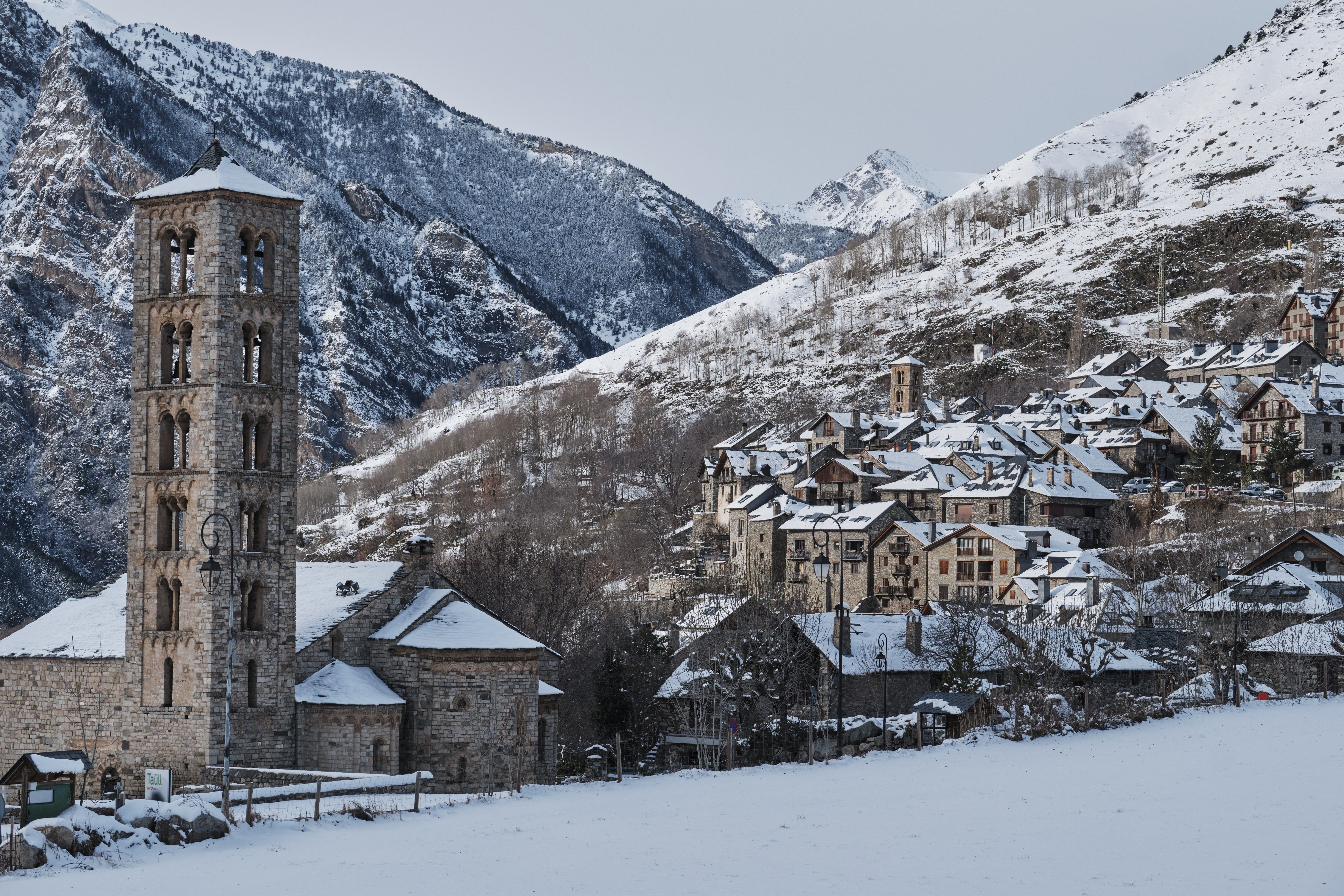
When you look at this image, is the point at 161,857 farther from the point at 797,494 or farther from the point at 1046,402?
the point at 1046,402

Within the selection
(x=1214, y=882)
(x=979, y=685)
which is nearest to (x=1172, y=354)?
(x=979, y=685)

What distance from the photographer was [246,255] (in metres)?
56.1

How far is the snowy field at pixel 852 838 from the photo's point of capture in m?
25.4

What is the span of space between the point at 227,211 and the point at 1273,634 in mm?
52630

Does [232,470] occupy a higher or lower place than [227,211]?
lower

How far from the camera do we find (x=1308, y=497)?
112 m

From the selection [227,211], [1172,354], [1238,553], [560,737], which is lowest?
[560,737]

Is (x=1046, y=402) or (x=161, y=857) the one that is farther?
(x=1046, y=402)

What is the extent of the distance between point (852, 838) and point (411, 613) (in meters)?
29.4

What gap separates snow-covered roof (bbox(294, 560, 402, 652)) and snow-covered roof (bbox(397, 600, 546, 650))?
2.95 m

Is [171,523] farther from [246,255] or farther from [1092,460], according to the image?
[1092,460]

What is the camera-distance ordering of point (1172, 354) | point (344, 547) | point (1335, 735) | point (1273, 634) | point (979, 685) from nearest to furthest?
point (1335, 735)
point (979, 685)
point (1273, 634)
point (344, 547)
point (1172, 354)

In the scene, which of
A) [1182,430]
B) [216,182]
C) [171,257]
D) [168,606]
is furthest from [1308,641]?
[1182,430]

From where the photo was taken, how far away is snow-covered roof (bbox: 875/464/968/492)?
405ft
